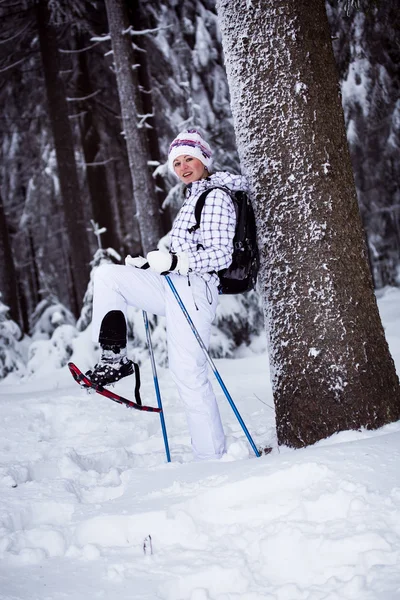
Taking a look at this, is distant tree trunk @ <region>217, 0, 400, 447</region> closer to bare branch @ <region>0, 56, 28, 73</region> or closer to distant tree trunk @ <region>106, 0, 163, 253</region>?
distant tree trunk @ <region>106, 0, 163, 253</region>

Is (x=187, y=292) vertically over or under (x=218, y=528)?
over

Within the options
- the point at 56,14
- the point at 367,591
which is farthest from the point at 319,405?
the point at 56,14

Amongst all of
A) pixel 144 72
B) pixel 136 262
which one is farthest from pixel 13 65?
pixel 136 262

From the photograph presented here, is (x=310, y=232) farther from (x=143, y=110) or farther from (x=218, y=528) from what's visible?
(x=143, y=110)

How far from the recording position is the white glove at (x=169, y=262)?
3600 mm

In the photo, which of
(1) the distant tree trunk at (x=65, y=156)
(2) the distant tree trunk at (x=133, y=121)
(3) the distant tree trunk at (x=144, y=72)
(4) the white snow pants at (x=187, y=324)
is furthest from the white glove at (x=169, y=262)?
(1) the distant tree trunk at (x=65, y=156)

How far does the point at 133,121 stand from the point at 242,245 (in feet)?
20.6

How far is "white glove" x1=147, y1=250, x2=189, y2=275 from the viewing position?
3.60 meters

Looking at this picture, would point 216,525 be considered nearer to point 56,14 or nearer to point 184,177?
point 184,177

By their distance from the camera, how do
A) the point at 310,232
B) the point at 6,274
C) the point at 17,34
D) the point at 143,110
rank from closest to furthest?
the point at 310,232
the point at 143,110
the point at 17,34
the point at 6,274

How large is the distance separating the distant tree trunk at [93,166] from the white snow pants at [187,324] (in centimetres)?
872

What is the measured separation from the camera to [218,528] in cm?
251

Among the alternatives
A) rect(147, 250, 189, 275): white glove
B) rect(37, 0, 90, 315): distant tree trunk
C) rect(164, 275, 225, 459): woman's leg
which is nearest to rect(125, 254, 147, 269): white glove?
rect(164, 275, 225, 459): woman's leg

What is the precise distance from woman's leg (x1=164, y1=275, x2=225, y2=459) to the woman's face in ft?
2.64
